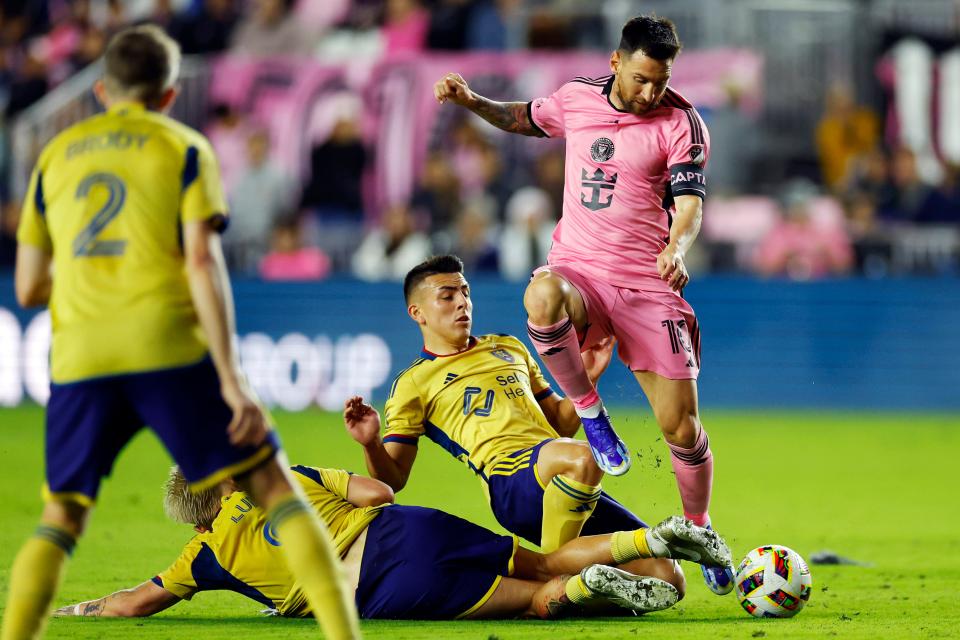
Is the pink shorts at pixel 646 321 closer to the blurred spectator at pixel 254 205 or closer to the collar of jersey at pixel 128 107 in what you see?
the collar of jersey at pixel 128 107

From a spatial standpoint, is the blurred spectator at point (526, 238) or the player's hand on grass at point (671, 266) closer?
the player's hand on grass at point (671, 266)

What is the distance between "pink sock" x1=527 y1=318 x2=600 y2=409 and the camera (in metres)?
6.29

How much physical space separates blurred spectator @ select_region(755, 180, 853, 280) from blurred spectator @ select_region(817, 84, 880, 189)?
4.24 ft

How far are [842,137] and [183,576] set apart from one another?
1334 cm

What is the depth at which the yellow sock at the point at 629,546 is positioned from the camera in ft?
18.0

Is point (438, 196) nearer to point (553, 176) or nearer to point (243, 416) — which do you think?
point (553, 176)

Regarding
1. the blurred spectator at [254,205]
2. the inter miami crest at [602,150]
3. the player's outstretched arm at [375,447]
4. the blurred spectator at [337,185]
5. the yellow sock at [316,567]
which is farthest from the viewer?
the blurred spectator at [337,185]

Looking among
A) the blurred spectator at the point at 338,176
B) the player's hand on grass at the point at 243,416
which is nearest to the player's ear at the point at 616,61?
the player's hand on grass at the point at 243,416

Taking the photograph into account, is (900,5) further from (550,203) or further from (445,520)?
(445,520)

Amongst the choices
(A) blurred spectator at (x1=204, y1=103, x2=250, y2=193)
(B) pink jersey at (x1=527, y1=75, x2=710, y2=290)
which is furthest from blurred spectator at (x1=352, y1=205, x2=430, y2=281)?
(B) pink jersey at (x1=527, y1=75, x2=710, y2=290)

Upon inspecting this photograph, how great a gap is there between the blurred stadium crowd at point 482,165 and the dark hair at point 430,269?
854 cm

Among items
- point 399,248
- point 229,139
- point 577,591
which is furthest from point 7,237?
point 577,591

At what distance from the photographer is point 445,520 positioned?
5645mm

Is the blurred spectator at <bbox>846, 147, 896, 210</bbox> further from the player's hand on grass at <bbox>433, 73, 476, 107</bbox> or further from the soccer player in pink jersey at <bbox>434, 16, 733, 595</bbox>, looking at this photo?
the player's hand on grass at <bbox>433, 73, 476, 107</bbox>
